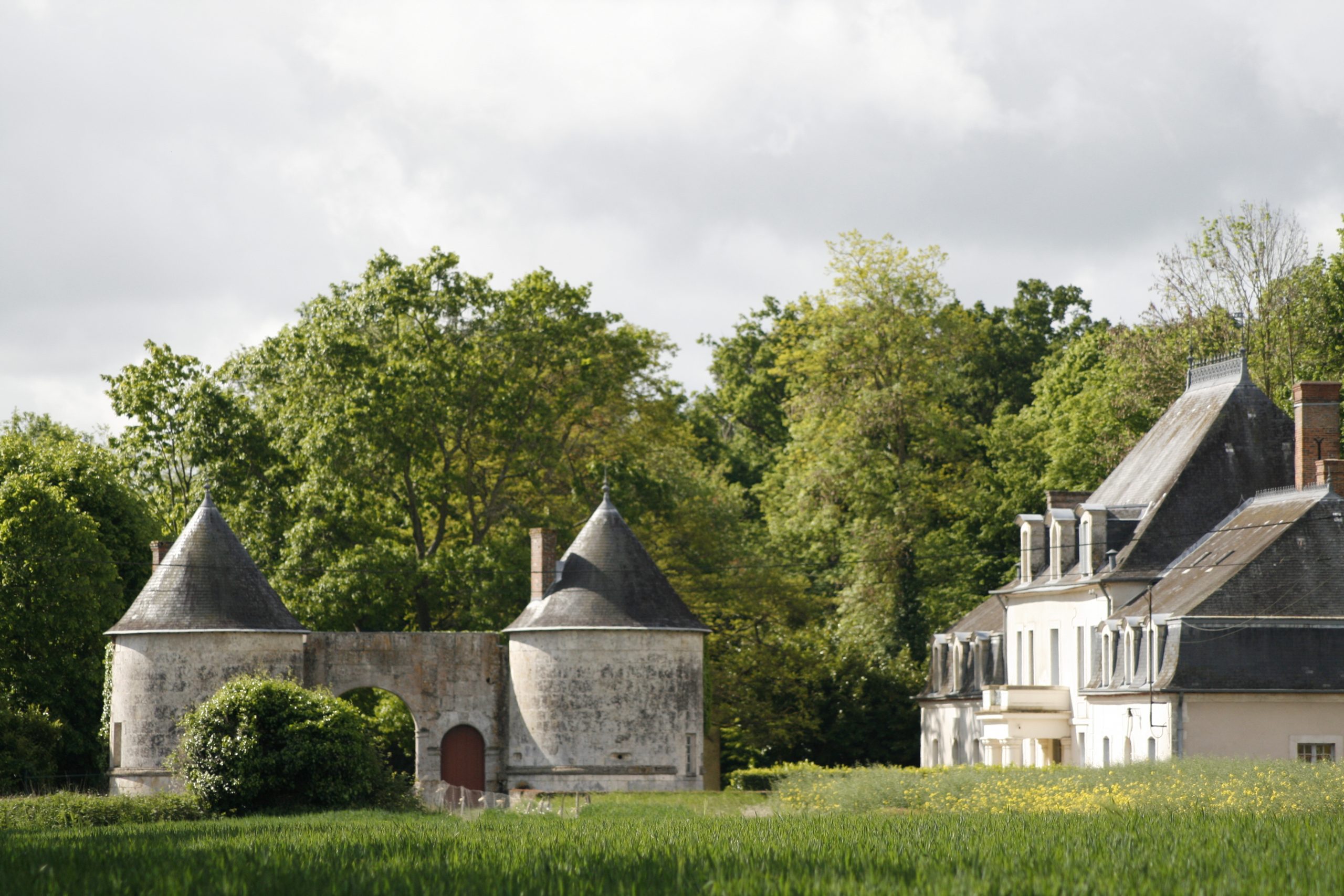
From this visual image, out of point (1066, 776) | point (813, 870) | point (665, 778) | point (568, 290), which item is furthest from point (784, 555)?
point (813, 870)

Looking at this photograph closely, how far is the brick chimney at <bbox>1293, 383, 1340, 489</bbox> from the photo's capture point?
31109mm

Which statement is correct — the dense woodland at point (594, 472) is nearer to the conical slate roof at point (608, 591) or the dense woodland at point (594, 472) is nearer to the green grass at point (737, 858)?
the conical slate roof at point (608, 591)

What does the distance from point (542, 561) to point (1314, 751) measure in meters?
15.3

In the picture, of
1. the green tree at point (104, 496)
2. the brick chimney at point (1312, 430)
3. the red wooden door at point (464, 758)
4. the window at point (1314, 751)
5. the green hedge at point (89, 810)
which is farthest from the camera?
the green tree at point (104, 496)

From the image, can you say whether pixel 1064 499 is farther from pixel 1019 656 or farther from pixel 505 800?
pixel 505 800

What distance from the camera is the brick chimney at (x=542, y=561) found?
112 feet

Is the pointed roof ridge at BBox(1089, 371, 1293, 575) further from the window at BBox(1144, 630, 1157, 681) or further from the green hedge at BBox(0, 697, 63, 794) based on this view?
the green hedge at BBox(0, 697, 63, 794)

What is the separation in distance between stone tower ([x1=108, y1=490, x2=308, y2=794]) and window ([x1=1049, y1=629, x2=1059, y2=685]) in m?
15.4

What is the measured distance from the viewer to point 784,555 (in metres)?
45.8

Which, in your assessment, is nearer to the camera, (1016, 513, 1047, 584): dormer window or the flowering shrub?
the flowering shrub

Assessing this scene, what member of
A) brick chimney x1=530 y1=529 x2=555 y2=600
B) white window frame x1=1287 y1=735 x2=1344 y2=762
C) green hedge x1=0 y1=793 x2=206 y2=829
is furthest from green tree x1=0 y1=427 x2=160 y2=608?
white window frame x1=1287 y1=735 x2=1344 y2=762

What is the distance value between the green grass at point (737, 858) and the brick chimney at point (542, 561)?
15899mm

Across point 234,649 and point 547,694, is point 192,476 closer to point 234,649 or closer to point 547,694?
point 234,649

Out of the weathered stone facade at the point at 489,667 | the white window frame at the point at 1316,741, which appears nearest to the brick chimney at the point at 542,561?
the weathered stone facade at the point at 489,667
